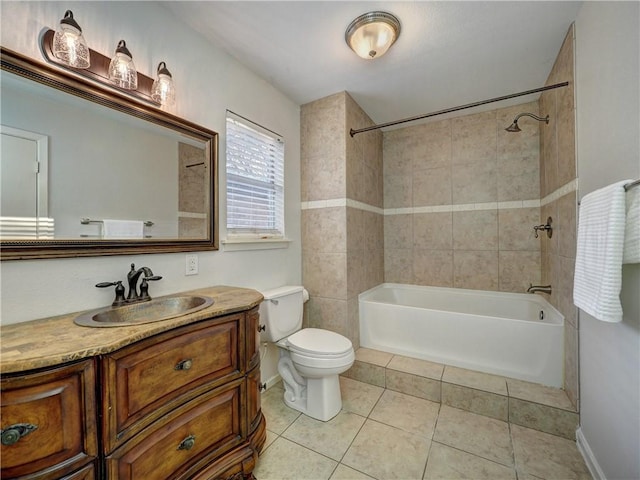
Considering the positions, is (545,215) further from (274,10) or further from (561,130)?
(274,10)

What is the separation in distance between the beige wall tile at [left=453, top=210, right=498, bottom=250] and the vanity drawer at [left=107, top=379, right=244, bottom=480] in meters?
2.54

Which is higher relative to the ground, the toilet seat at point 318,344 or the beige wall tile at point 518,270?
the beige wall tile at point 518,270

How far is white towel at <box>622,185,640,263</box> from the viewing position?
90 centimetres

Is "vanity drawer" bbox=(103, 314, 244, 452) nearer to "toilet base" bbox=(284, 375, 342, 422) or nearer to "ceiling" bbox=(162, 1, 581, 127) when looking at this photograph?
"toilet base" bbox=(284, 375, 342, 422)

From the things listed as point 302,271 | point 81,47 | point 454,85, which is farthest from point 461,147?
point 81,47

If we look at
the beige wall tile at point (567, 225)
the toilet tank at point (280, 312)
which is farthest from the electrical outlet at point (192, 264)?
the beige wall tile at point (567, 225)

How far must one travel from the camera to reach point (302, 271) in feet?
8.16

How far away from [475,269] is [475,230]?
1.33ft

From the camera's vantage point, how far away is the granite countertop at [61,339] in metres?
0.69

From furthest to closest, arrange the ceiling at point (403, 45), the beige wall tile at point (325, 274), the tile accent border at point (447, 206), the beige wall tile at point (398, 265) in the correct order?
the beige wall tile at point (398, 265), the beige wall tile at point (325, 274), the tile accent border at point (447, 206), the ceiling at point (403, 45)

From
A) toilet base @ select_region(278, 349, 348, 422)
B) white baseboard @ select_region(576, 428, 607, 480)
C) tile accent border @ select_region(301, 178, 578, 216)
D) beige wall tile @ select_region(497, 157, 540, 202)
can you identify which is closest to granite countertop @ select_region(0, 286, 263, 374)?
toilet base @ select_region(278, 349, 348, 422)

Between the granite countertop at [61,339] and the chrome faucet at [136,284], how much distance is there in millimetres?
202

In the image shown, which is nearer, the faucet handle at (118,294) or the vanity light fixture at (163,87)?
the faucet handle at (118,294)

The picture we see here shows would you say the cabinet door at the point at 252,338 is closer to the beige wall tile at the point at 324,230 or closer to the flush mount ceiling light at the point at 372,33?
the beige wall tile at the point at 324,230
